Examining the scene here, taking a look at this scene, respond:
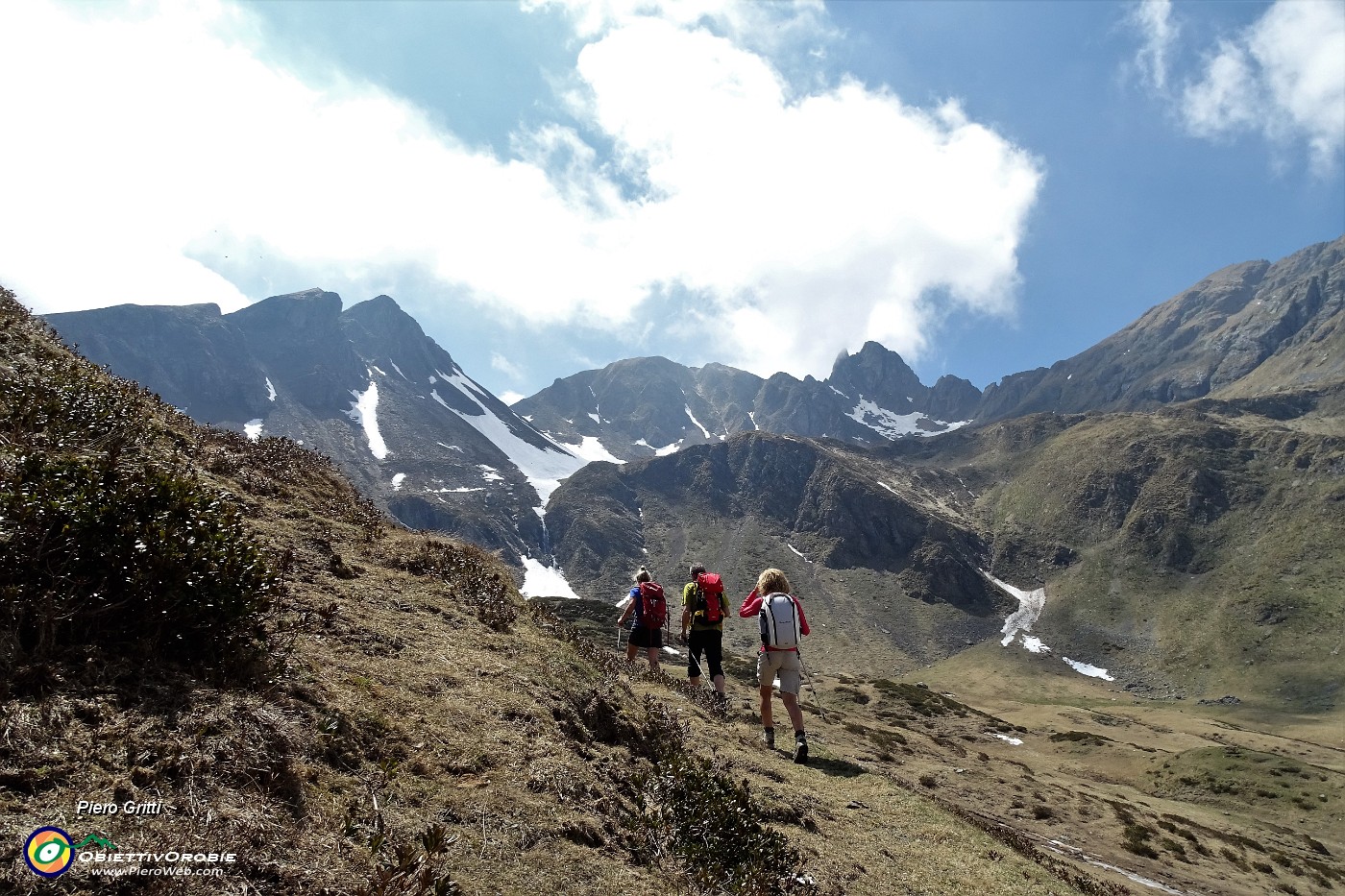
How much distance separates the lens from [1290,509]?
16875 centimetres

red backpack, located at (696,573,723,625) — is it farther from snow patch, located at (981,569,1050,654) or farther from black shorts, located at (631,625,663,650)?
snow patch, located at (981,569,1050,654)

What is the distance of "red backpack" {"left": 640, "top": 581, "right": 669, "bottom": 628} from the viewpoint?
1552 centimetres

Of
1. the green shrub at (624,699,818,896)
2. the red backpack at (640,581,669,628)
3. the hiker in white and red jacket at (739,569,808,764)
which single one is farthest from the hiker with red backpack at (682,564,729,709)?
the green shrub at (624,699,818,896)

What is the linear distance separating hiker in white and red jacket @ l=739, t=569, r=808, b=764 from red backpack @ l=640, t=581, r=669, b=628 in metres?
4.21

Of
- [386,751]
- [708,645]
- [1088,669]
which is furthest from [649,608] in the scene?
[1088,669]

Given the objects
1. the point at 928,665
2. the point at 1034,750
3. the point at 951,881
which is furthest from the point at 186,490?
the point at 928,665

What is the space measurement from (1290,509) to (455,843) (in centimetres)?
23093

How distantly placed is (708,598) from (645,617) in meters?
2.44

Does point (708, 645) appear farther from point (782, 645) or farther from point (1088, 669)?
point (1088, 669)

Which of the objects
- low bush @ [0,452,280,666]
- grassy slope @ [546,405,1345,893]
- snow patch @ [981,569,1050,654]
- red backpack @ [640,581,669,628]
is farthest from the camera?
snow patch @ [981,569,1050,654]

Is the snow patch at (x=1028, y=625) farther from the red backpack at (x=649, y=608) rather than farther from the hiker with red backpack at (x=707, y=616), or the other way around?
the hiker with red backpack at (x=707, y=616)

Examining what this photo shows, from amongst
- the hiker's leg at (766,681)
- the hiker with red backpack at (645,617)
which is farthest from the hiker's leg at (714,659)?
the hiker's leg at (766,681)

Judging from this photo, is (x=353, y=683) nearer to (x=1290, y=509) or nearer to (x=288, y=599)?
(x=288, y=599)

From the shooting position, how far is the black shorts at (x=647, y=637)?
1526 cm
